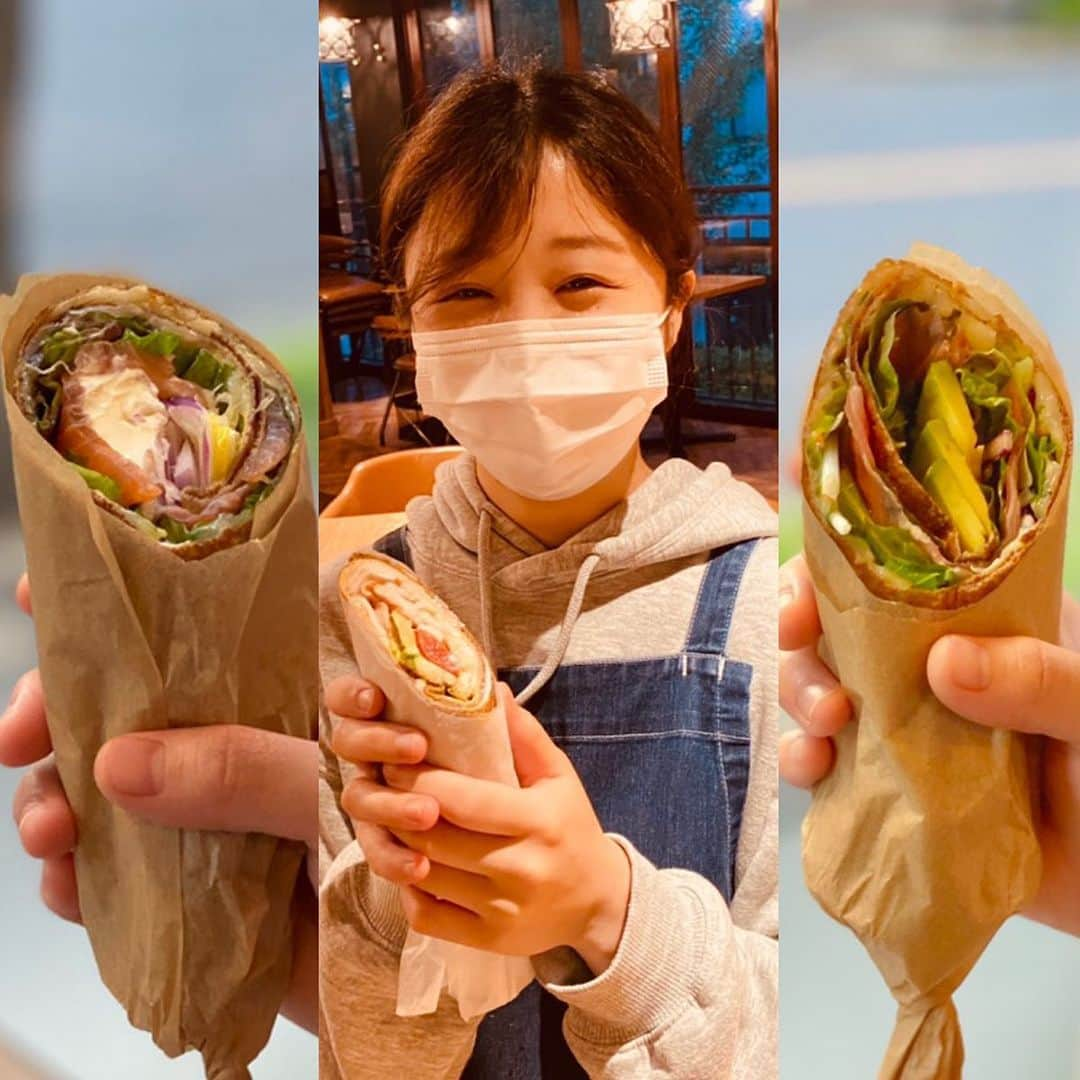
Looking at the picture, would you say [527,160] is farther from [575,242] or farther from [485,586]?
[485,586]

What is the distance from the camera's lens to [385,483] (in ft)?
5.86

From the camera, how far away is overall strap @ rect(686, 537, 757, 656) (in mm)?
1725

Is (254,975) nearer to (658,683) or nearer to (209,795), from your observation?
(209,795)

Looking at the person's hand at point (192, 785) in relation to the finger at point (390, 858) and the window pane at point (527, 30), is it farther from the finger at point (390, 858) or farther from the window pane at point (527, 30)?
the window pane at point (527, 30)

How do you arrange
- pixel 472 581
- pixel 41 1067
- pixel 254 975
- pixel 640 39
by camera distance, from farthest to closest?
pixel 41 1067 < pixel 254 975 < pixel 472 581 < pixel 640 39

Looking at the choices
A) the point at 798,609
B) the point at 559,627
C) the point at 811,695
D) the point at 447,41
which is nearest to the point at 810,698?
the point at 811,695

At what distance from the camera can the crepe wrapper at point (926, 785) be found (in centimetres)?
167

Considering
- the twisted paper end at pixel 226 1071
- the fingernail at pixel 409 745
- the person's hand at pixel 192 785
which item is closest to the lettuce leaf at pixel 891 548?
the fingernail at pixel 409 745

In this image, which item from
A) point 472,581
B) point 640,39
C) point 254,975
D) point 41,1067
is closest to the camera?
point 640,39

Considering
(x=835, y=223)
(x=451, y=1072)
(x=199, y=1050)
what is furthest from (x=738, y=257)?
(x=199, y=1050)

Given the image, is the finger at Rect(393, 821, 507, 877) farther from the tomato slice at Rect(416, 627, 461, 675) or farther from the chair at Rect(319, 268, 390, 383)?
the chair at Rect(319, 268, 390, 383)

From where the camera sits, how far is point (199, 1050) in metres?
1.97

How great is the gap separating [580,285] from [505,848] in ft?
2.46

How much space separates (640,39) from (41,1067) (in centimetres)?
187
